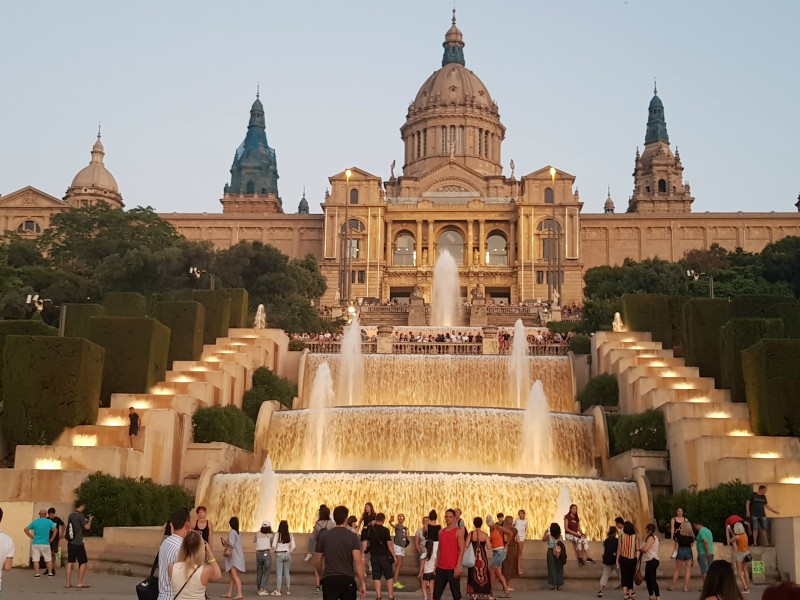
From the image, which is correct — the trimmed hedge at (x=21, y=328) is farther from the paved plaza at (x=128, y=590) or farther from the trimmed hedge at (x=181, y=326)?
the paved plaza at (x=128, y=590)

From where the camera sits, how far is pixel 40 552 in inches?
712

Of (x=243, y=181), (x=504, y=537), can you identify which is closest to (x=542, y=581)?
(x=504, y=537)

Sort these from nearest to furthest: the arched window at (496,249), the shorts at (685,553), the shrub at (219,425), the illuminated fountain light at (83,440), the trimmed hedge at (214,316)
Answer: the shorts at (685,553) → the illuminated fountain light at (83,440) → the shrub at (219,425) → the trimmed hedge at (214,316) → the arched window at (496,249)

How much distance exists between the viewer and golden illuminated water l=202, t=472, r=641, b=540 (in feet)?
74.3

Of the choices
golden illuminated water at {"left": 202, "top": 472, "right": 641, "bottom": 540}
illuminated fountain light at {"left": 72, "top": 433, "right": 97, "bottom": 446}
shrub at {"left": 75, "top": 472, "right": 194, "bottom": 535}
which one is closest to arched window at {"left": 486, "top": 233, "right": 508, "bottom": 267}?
illuminated fountain light at {"left": 72, "top": 433, "right": 97, "bottom": 446}

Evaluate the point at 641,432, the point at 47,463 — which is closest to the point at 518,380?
the point at 641,432

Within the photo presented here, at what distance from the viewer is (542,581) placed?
59.4 ft

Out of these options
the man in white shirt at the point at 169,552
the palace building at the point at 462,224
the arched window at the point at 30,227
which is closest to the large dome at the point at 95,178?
the palace building at the point at 462,224

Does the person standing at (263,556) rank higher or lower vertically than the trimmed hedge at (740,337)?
lower

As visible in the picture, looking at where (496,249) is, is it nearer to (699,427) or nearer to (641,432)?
(641,432)

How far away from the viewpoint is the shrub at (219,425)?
92.7ft

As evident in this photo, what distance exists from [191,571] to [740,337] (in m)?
23.0

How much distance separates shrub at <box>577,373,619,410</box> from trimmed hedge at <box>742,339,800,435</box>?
6.93 meters

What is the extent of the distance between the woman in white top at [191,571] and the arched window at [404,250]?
266 ft
